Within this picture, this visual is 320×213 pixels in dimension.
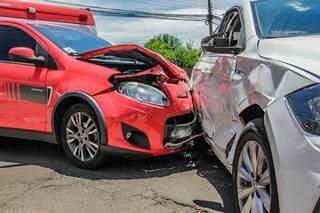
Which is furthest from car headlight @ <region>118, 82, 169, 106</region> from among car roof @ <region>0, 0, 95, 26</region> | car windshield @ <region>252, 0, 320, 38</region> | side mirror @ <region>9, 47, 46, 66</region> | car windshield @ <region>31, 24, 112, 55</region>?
car roof @ <region>0, 0, 95, 26</region>

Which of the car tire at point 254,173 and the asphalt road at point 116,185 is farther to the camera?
the asphalt road at point 116,185

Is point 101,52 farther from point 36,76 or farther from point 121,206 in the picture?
point 121,206

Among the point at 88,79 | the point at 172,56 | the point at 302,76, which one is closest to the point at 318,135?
the point at 302,76

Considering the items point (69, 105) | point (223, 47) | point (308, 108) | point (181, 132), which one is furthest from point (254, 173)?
point (69, 105)

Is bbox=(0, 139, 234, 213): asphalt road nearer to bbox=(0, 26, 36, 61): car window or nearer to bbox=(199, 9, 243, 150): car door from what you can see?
bbox=(199, 9, 243, 150): car door

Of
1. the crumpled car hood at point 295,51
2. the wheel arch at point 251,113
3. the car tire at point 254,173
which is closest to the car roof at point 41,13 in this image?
the wheel arch at point 251,113

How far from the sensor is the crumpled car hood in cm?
311

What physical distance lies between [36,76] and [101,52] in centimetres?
79

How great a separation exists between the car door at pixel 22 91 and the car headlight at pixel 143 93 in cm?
100

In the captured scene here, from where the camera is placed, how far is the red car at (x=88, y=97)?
5.38 m

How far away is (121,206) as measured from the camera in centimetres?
450

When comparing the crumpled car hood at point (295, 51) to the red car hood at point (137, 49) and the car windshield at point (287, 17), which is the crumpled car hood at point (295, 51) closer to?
the car windshield at point (287, 17)

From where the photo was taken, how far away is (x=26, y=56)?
19.5 ft

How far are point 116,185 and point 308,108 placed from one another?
2676 millimetres
